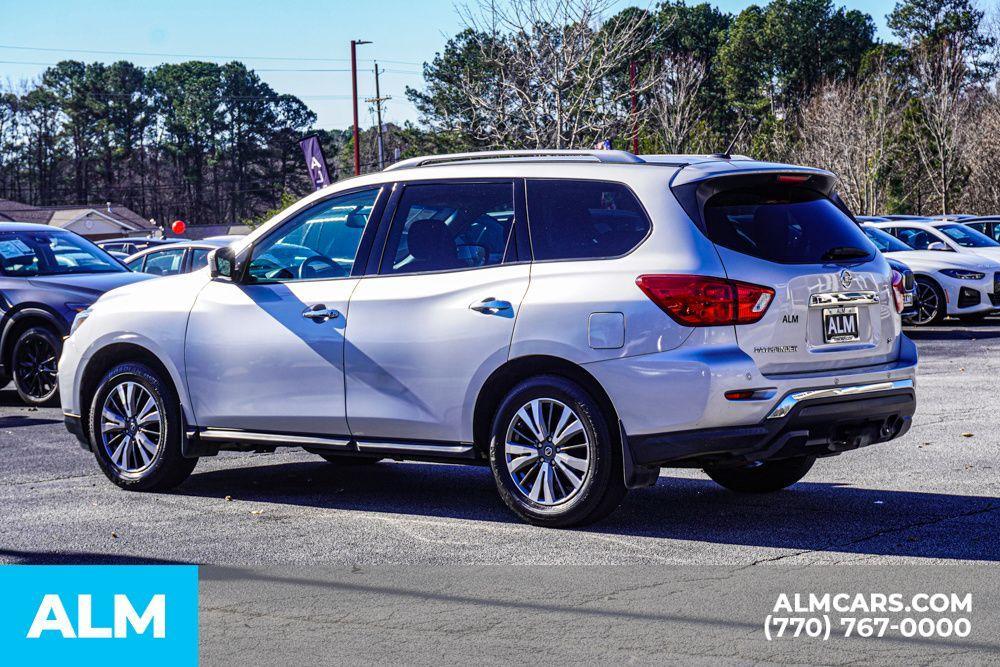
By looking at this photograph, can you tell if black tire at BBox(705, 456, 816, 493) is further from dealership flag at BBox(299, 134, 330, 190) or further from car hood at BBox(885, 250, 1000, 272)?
dealership flag at BBox(299, 134, 330, 190)

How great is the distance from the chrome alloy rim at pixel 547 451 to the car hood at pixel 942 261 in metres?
15.1

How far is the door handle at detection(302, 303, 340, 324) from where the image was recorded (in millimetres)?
7410

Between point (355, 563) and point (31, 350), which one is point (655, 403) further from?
point (31, 350)

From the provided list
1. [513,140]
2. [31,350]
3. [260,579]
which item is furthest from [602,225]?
[513,140]

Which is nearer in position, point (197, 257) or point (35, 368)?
point (35, 368)

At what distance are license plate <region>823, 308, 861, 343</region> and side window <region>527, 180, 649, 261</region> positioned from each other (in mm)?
995

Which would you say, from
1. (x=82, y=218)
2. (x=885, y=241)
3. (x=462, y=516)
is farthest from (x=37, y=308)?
(x=82, y=218)

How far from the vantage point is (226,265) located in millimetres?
7969

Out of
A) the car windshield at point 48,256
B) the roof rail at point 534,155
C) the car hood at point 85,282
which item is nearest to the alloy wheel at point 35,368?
the car hood at point 85,282

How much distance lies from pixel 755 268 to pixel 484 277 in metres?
1.41

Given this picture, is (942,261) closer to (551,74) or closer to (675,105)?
(551,74)

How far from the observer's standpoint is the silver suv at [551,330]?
6.40m

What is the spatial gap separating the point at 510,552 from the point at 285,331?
205 centimetres

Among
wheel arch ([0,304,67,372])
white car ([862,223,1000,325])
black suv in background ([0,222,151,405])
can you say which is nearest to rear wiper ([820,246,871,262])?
black suv in background ([0,222,151,405])
